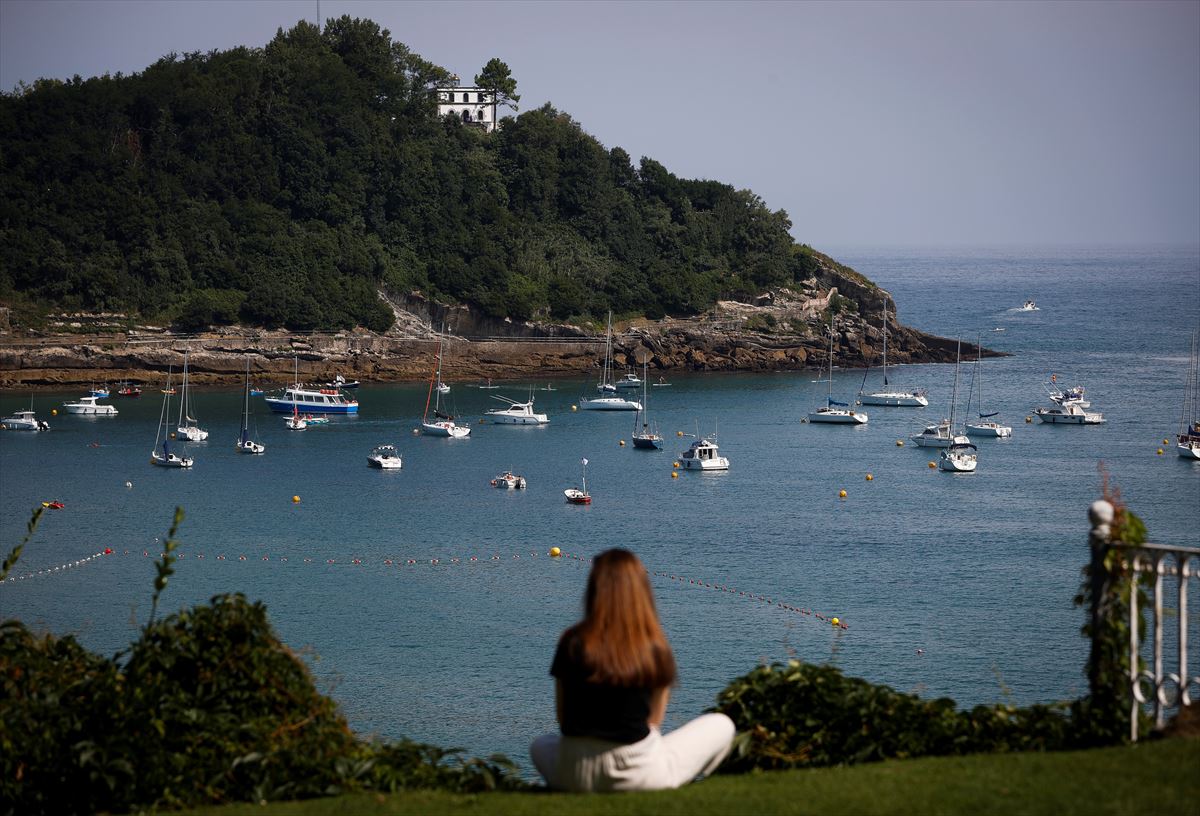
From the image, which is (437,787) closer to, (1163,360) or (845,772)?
(845,772)

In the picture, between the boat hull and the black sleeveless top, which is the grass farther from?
the boat hull

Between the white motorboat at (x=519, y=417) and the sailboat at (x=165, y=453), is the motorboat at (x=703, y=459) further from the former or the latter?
the sailboat at (x=165, y=453)

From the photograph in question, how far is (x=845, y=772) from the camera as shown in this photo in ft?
21.9

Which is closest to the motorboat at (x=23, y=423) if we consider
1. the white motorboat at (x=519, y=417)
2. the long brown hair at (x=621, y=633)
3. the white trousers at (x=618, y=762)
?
the white motorboat at (x=519, y=417)

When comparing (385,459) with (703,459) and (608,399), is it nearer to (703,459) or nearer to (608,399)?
(703,459)

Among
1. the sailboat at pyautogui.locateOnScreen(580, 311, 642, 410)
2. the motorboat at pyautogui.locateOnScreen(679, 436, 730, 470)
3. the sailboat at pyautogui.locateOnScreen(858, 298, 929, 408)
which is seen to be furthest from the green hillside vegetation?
the motorboat at pyautogui.locateOnScreen(679, 436, 730, 470)

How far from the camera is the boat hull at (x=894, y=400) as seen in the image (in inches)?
2940

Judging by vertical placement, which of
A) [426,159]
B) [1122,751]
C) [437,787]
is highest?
[426,159]

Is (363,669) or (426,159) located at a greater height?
(426,159)

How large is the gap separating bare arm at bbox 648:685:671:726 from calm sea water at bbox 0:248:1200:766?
3.62 meters

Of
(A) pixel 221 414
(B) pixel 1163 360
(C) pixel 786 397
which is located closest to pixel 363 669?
(A) pixel 221 414

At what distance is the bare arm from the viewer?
618 centimetres

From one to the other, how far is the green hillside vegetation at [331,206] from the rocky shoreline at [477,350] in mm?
2055

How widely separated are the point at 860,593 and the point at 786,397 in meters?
45.7
